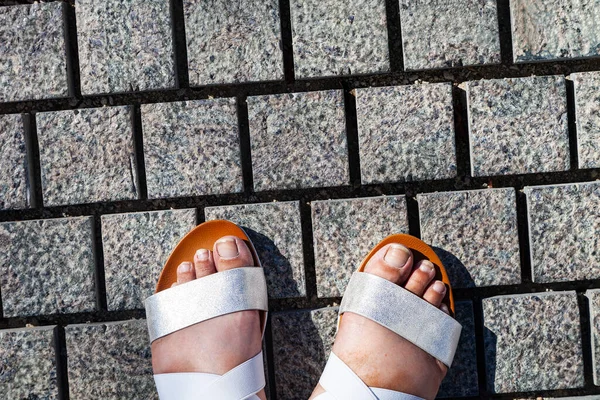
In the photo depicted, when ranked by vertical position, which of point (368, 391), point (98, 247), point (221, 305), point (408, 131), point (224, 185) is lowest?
point (368, 391)

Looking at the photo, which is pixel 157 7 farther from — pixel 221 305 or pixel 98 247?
pixel 221 305

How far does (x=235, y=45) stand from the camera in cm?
147

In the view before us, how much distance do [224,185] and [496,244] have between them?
2.34 feet

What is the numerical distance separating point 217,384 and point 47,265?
0.54 m

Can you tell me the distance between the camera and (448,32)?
1466 mm

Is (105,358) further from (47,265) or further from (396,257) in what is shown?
(396,257)

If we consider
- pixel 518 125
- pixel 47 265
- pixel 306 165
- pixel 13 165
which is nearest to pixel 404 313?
pixel 306 165

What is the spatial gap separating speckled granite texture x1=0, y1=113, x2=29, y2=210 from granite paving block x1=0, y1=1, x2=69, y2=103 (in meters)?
0.09

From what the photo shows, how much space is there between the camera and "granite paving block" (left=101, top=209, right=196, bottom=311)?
1492mm

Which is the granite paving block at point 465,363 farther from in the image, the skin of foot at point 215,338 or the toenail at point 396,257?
the skin of foot at point 215,338

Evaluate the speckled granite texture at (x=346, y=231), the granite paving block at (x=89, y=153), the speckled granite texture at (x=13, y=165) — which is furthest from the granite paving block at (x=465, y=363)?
the speckled granite texture at (x=13, y=165)

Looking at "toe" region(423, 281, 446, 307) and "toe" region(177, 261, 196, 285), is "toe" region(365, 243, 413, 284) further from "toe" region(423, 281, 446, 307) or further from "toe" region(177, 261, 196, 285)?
"toe" region(177, 261, 196, 285)

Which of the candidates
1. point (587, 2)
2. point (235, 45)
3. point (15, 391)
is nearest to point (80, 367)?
point (15, 391)

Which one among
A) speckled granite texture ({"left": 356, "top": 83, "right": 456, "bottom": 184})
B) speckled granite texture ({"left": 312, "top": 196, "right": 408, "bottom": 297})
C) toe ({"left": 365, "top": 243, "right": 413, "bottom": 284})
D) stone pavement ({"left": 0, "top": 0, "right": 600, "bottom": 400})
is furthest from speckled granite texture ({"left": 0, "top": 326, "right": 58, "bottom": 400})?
speckled granite texture ({"left": 356, "top": 83, "right": 456, "bottom": 184})
